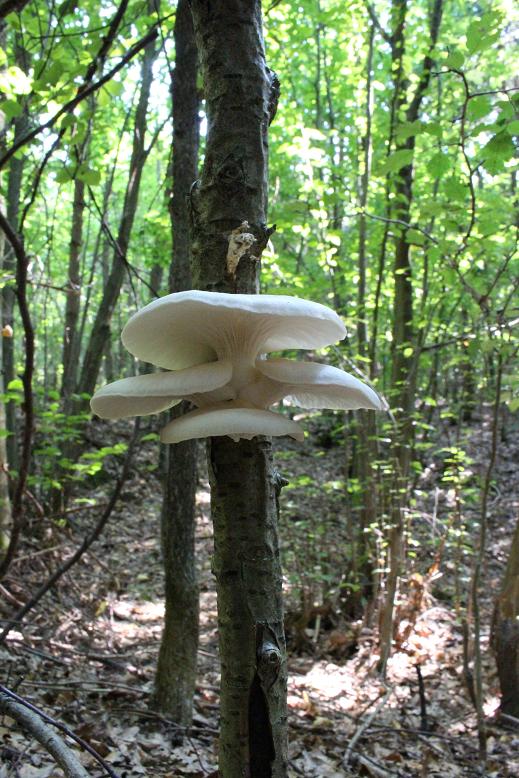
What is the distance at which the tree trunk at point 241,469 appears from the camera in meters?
1.22

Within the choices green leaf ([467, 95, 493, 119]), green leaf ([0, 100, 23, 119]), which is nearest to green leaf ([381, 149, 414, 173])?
green leaf ([467, 95, 493, 119])

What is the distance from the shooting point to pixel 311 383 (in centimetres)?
131

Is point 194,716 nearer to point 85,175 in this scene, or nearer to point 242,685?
point 242,685

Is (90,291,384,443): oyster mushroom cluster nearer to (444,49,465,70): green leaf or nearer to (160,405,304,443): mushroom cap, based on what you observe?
(160,405,304,443): mushroom cap

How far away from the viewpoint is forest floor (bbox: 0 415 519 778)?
300 cm

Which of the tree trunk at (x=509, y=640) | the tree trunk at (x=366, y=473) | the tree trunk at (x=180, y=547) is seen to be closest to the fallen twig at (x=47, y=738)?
the tree trunk at (x=180, y=547)

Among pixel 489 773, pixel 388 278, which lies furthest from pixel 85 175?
pixel 388 278

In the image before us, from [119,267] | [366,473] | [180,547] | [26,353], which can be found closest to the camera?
[26,353]

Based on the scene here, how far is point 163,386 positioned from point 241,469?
0.26m

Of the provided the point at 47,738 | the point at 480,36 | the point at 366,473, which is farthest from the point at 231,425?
the point at 366,473

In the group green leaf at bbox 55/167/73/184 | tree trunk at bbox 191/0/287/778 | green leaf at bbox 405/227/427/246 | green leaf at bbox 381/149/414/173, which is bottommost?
tree trunk at bbox 191/0/287/778

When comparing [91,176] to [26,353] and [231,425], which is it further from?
[231,425]

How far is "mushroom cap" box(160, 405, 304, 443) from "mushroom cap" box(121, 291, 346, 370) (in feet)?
0.63

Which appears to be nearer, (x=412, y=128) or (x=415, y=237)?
(x=412, y=128)
